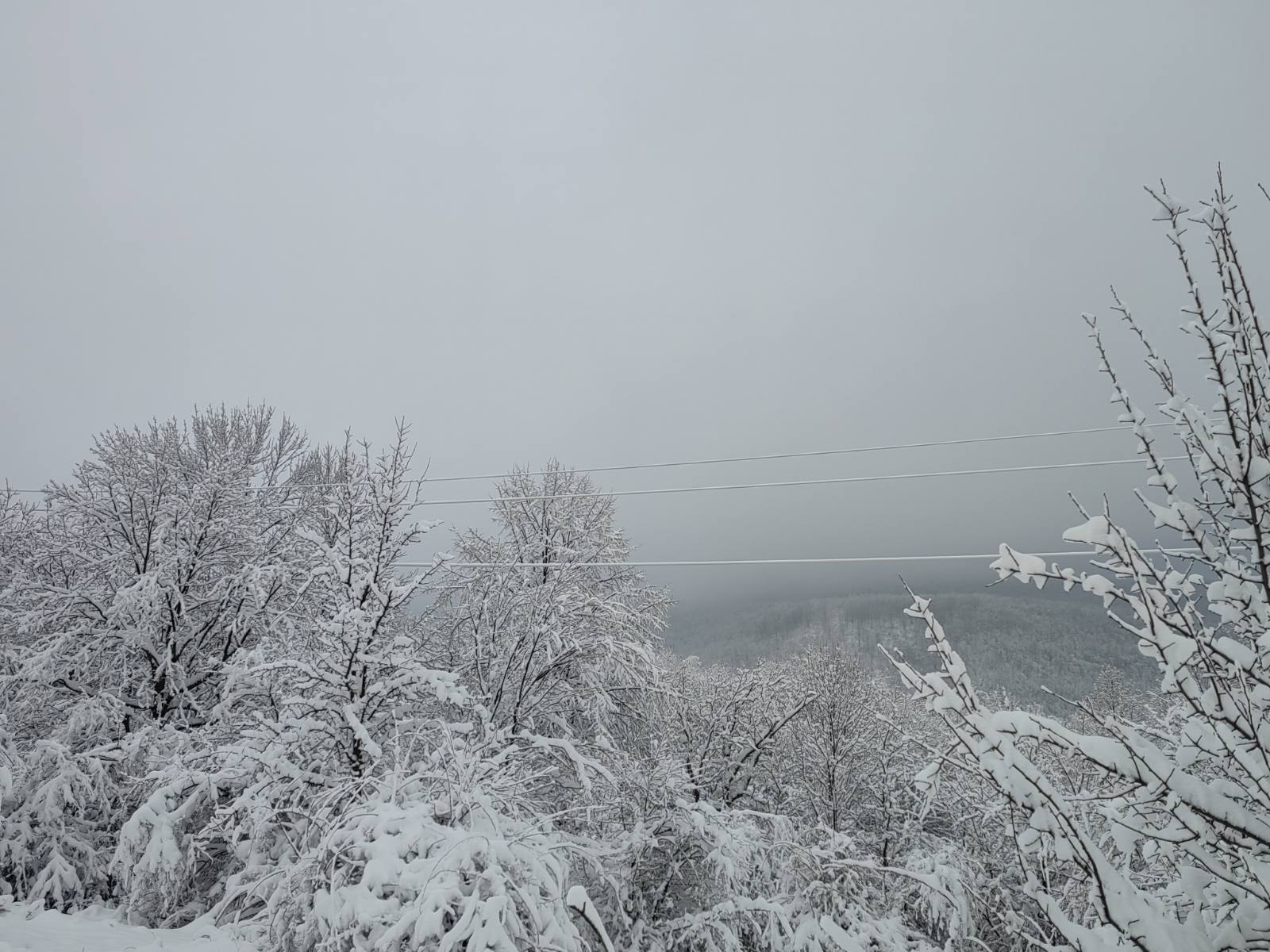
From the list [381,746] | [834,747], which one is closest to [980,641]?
[834,747]

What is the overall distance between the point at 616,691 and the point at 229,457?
8.61 metres

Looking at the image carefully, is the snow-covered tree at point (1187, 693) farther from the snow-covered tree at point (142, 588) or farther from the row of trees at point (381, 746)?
the snow-covered tree at point (142, 588)

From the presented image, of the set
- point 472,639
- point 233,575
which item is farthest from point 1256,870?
point 233,575

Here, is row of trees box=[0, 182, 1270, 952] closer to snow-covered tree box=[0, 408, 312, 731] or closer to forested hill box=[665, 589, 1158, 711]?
snow-covered tree box=[0, 408, 312, 731]

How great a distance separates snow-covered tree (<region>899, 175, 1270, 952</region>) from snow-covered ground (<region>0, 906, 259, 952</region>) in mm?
5169

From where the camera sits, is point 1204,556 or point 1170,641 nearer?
point 1170,641

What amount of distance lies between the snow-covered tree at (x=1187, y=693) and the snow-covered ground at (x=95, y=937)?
204 inches

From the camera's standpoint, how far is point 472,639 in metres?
9.70

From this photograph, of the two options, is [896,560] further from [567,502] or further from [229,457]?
[229,457]

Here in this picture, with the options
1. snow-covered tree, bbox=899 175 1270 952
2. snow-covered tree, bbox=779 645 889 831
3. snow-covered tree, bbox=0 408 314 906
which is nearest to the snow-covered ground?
snow-covered tree, bbox=0 408 314 906

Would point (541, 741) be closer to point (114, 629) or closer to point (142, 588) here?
point (142, 588)

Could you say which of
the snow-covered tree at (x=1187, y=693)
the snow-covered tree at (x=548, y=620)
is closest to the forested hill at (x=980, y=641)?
the snow-covered tree at (x=548, y=620)

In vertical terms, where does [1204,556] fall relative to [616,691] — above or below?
above

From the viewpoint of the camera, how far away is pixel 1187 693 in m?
1.81
